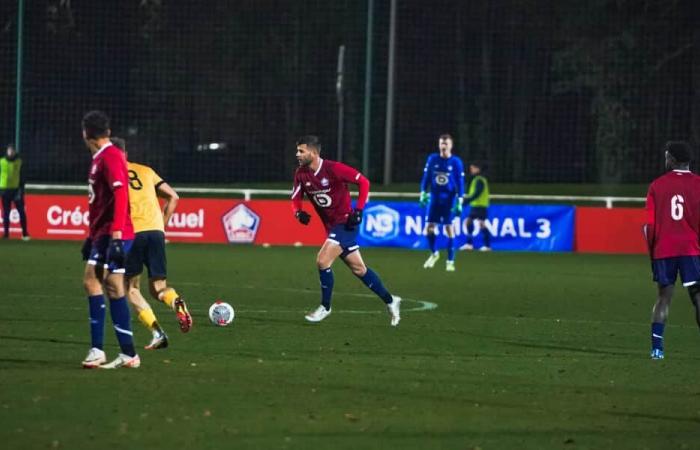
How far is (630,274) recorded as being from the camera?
26250 millimetres

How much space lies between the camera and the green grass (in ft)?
29.7

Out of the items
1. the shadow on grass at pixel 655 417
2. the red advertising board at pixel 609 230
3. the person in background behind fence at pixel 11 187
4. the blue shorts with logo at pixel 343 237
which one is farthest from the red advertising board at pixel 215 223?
the shadow on grass at pixel 655 417

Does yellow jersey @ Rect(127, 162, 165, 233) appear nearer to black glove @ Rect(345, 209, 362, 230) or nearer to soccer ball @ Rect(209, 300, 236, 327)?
soccer ball @ Rect(209, 300, 236, 327)

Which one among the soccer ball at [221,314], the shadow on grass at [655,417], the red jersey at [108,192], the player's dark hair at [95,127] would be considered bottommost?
the soccer ball at [221,314]

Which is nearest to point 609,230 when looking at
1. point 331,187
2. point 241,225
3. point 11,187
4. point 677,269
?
point 241,225

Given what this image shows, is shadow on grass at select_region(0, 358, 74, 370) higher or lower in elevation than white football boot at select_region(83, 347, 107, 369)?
lower

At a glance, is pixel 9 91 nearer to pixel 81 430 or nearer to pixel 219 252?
pixel 219 252

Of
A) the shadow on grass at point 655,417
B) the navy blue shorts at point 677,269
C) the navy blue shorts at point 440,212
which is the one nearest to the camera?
the shadow on grass at point 655,417

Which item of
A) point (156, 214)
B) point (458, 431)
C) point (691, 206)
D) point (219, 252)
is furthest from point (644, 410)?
point (219, 252)

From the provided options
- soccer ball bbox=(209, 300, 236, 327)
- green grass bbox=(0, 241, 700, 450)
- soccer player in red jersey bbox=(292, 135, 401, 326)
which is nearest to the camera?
green grass bbox=(0, 241, 700, 450)

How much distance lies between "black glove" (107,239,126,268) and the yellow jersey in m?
2.65

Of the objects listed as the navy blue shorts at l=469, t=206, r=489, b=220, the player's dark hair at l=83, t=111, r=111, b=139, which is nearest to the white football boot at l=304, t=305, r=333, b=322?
the player's dark hair at l=83, t=111, r=111, b=139

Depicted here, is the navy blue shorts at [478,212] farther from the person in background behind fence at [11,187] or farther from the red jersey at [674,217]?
the red jersey at [674,217]

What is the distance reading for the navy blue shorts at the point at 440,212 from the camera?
2667 centimetres
